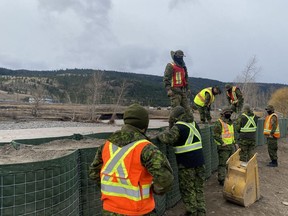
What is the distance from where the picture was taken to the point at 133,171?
131 inches

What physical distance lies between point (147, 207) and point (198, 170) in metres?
2.97

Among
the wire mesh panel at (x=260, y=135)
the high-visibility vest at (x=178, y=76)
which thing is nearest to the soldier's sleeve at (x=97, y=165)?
the high-visibility vest at (x=178, y=76)

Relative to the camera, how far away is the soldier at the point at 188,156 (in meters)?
5.97

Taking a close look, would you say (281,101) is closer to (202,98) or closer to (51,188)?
(202,98)

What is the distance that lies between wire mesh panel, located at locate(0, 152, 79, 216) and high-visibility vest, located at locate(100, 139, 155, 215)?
1.55ft

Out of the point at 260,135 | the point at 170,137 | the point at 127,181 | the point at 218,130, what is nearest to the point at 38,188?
the point at 127,181

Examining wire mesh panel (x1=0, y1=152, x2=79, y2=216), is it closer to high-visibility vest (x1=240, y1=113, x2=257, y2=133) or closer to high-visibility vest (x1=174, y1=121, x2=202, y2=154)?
high-visibility vest (x1=174, y1=121, x2=202, y2=154)

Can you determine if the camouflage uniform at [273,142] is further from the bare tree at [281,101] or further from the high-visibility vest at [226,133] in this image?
the bare tree at [281,101]

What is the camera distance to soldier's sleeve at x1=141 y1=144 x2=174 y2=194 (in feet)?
10.7

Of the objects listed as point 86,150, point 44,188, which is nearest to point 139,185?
point 44,188

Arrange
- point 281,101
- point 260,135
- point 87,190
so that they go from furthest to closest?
point 281,101 < point 260,135 < point 87,190

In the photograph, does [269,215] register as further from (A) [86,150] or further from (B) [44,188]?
(B) [44,188]

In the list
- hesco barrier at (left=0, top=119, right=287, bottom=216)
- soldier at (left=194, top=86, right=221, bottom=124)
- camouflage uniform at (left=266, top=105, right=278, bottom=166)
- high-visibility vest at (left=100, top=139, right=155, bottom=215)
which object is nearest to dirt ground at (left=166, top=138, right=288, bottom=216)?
camouflage uniform at (left=266, top=105, right=278, bottom=166)

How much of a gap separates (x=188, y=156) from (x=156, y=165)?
2.88 meters
